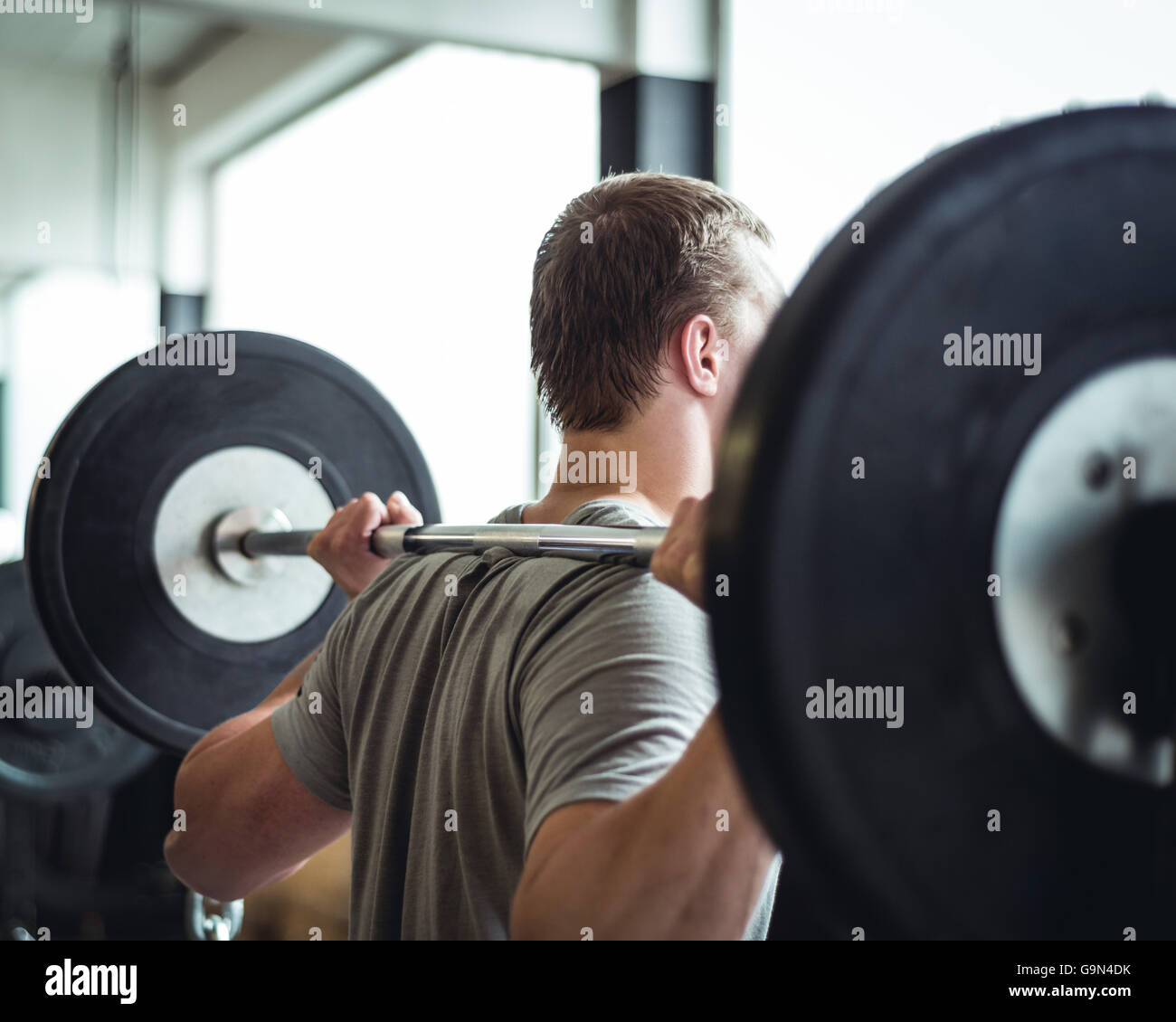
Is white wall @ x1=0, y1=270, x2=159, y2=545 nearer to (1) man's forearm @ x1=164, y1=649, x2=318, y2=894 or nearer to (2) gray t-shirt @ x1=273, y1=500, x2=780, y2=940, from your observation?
(1) man's forearm @ x1=164, y1=649, x2=318, y2=894

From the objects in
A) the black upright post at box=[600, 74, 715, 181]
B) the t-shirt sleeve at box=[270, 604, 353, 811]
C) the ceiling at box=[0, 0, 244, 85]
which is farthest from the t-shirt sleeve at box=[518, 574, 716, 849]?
the ceiling at box=[0, 0, 244, 85]

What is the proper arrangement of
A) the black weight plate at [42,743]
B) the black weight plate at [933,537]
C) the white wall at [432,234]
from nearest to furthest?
the black weight plate at [933,537] → the black weight plate at [42,743] → the white wall at [432,234]

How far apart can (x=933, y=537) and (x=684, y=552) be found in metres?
0.22

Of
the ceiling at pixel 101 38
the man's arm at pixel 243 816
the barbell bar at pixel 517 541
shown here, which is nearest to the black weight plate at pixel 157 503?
the barbell bar at pixel 517 541

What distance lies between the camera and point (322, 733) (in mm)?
1106

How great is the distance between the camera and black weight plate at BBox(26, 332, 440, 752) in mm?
1669

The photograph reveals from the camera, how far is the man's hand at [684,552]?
2.44ft

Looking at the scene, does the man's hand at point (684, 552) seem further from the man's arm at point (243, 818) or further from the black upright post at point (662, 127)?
the black upright post at point (662, 127)

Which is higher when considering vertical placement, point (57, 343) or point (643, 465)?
point (57, 343)

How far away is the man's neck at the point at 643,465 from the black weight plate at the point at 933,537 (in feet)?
1.57

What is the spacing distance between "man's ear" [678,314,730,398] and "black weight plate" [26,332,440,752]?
2.56 ft

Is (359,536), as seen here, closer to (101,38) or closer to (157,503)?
(157,503)

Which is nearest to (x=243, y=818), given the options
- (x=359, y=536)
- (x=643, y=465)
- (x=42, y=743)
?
(x=359, y=536)
